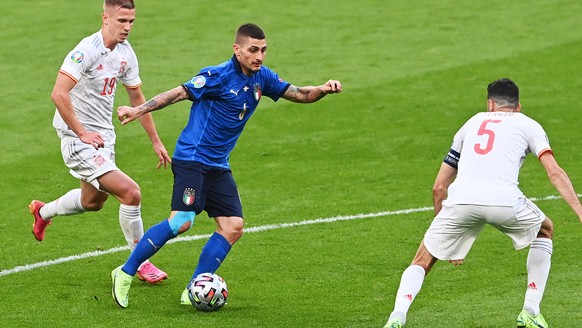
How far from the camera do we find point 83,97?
10180 millimetres

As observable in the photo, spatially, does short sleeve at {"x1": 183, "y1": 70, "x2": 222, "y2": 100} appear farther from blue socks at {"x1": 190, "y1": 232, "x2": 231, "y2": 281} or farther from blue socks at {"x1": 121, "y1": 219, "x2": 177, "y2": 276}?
blue socks at {"x1": 190, "y1": 232, "x2": 231, "y2": 281}

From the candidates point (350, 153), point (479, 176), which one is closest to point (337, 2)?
point (350, 153)

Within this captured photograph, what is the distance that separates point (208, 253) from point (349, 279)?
1.50 m

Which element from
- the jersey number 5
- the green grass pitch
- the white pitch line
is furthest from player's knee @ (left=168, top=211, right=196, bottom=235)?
the jersey number 5

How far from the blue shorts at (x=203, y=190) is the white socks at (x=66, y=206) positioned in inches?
62.8

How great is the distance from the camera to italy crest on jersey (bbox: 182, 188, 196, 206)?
9.28 m

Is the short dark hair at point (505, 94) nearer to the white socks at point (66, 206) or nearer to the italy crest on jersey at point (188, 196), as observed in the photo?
the italy crest on jersey at point (188, 196)

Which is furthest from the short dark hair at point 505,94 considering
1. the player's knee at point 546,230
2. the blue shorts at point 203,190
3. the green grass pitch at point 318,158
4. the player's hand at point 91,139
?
the player's hand at point 91,139

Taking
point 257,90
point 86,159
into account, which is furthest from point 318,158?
Result: point 257,90

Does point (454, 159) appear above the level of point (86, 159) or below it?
above

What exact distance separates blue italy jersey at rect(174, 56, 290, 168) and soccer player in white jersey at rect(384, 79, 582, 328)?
73.9 inches

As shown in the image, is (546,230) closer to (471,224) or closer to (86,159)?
(471,224)

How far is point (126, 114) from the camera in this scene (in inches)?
348

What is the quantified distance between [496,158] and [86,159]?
12.0 ft
